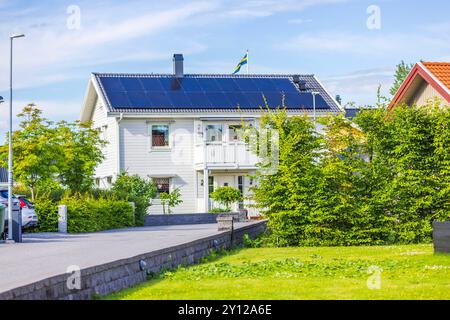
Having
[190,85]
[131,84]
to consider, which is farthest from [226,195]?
[131,84]

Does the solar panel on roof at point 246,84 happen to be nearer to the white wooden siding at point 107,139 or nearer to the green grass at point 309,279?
the white wooden siding at point 107,139

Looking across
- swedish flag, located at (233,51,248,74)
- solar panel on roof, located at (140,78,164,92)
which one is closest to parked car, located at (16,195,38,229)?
solar panel on roof, located at (140,78,164,92)

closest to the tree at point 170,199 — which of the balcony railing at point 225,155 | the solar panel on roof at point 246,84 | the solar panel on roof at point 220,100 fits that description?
the balcony railing at point 225,155

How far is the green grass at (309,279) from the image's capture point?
41.0 ft

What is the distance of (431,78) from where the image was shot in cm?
3183

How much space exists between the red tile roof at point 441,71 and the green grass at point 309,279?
42.2 ft


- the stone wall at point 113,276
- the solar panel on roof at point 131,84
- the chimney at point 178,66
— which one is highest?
the chimney at point 178,66

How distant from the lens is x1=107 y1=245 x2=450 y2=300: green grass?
1250 centimetres

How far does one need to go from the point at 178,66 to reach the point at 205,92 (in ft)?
10.9

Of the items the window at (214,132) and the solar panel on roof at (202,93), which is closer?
the solar panel on roof at (202,93)

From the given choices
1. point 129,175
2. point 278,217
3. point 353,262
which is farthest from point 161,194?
point 353,262

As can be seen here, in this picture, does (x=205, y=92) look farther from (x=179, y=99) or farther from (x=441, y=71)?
(x=441, y=71)
